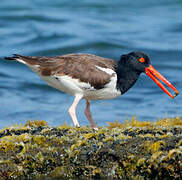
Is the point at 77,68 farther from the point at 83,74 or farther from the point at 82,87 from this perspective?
the point at 82,87

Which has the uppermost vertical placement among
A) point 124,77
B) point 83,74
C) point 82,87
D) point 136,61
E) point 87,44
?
point 136,61

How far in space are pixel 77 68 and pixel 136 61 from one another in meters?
1.24

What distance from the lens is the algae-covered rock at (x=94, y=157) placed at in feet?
19.7

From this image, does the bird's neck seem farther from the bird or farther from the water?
the water

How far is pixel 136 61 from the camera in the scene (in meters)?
8.84

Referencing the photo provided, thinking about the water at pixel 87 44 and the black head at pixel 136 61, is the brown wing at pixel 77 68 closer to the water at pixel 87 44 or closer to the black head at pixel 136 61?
the black head at pixel 136 61

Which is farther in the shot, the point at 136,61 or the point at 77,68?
the point at 136,61

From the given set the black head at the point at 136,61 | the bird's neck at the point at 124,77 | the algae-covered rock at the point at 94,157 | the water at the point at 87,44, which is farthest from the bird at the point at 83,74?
the water at the point at 87,44

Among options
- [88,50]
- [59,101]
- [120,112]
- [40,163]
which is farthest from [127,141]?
[88,50]

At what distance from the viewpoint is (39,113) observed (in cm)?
1402

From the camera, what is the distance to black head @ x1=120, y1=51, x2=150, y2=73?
8.82 metres

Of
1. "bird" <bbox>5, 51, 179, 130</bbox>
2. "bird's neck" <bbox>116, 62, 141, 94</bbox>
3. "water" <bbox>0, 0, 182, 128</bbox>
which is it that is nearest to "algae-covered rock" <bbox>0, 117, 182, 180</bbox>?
"bird" <bbox>5, 51, 179, 130</bbox>

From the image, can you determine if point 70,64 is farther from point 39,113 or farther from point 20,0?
point 20,0

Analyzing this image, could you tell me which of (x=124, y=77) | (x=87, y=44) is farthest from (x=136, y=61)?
(x=87, y=44)
